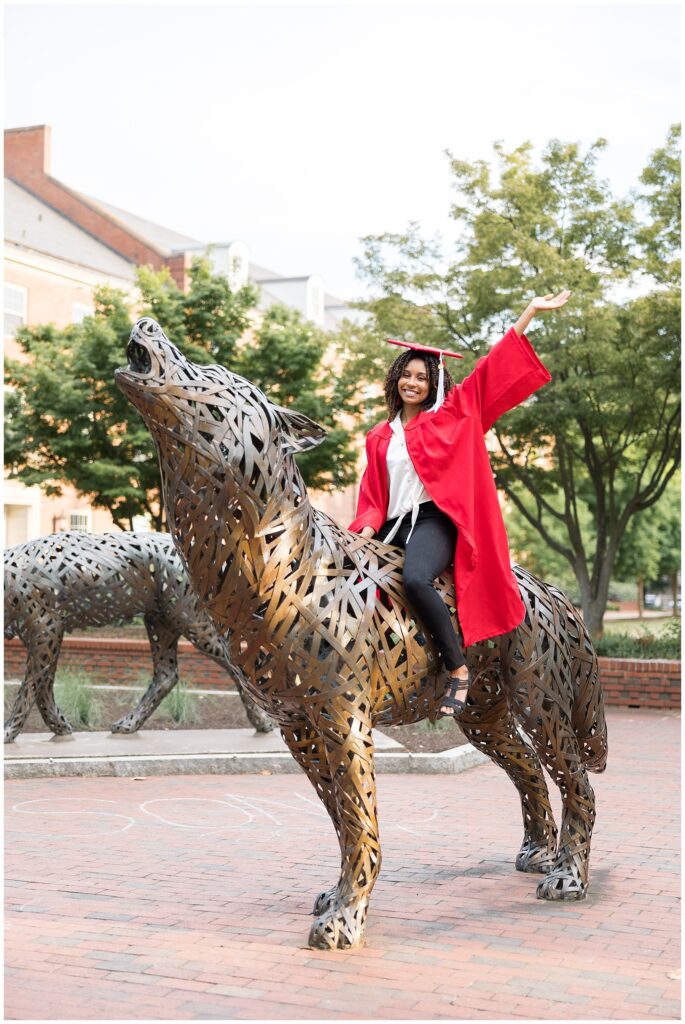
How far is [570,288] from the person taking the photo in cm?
1758

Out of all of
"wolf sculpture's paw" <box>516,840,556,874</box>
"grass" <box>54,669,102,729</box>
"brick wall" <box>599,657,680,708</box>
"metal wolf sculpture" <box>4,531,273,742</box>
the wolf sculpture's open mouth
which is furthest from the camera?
"brick wall" <box>599,657,680,708</box>

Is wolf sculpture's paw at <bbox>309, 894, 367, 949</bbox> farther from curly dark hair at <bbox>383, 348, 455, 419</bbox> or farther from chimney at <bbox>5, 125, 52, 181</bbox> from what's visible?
chimney at <bbox>5, 125, 52, 181</bbox>

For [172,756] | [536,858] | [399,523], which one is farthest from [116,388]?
[399,523]

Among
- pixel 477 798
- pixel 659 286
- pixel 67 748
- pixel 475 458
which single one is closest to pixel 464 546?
pixel 475 458

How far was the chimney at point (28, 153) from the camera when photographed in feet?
134

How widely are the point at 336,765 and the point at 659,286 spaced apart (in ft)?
47.4

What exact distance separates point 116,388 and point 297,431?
56.5 ft

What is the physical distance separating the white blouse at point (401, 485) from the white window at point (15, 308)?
92.6ft

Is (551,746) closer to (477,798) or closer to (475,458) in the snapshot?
(475,458)

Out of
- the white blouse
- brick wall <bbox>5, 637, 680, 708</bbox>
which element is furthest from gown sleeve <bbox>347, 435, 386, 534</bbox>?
brick wall <bbox>5, 637, 680, 708</bbox>

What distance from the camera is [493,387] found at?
5.26 meters

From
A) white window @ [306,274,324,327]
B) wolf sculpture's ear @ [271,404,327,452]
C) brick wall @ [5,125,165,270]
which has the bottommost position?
wolf sculpture's ear @ [271,404,327,452]

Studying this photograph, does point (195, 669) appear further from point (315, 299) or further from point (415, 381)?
point (315, 299)

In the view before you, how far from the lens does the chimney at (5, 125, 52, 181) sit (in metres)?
40.8
